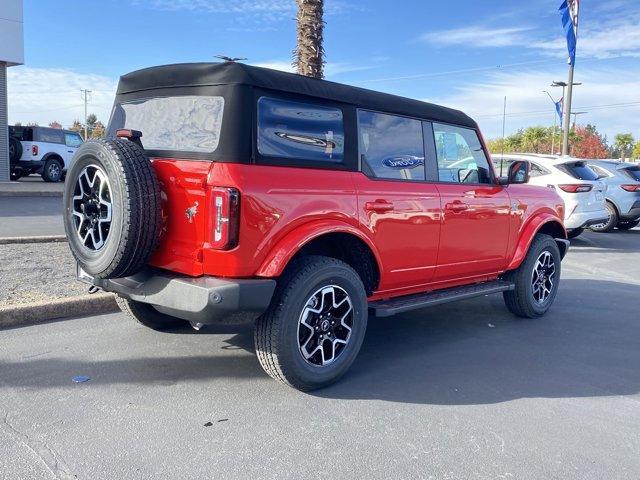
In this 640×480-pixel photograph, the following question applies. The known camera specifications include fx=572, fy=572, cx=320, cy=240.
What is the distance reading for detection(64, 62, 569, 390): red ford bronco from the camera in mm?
3371

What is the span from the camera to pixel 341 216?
3.87 metres

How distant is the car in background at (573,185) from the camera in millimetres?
10414

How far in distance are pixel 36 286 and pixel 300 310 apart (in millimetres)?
3352

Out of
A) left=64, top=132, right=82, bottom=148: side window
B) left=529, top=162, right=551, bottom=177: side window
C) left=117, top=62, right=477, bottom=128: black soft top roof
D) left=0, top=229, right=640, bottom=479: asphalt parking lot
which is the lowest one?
left=0, top=229, right=640, bottom=479: asphalt parking lot

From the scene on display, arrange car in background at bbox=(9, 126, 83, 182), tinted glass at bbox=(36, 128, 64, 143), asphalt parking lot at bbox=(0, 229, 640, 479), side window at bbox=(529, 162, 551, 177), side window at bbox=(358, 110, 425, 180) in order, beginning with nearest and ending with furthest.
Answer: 1. asphalt parking lot at bbox=(0, 229, 640, 479)
2. side window at bbox=(358, 110, 425, 180)
3. side window at bbox=(529, 162, 551, 177)
4. car in background at bbox=(9, 126, 83, 182)
5. tinted glass at bbox=(36, 128, 64, 143)

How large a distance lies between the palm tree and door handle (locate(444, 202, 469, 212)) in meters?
4.99

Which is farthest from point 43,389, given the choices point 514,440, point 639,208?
point 639,208

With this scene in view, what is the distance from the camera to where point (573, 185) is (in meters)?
10.4

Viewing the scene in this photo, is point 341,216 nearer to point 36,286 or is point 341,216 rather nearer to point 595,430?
point 595,430

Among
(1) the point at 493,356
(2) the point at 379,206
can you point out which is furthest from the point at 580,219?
(2) the point at 379,206

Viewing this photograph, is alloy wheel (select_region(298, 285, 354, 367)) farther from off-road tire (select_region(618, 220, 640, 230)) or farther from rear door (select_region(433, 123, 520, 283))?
off-road tire (select_region(618, 220, 640, 230))

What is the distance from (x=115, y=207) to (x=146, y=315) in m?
1.64

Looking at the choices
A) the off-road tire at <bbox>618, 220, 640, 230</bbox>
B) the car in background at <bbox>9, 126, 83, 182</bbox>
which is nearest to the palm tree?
the off-road tire at <bbox>618, 220, 640, 230</bbox>

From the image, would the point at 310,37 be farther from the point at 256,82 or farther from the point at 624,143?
the point at 624,143
